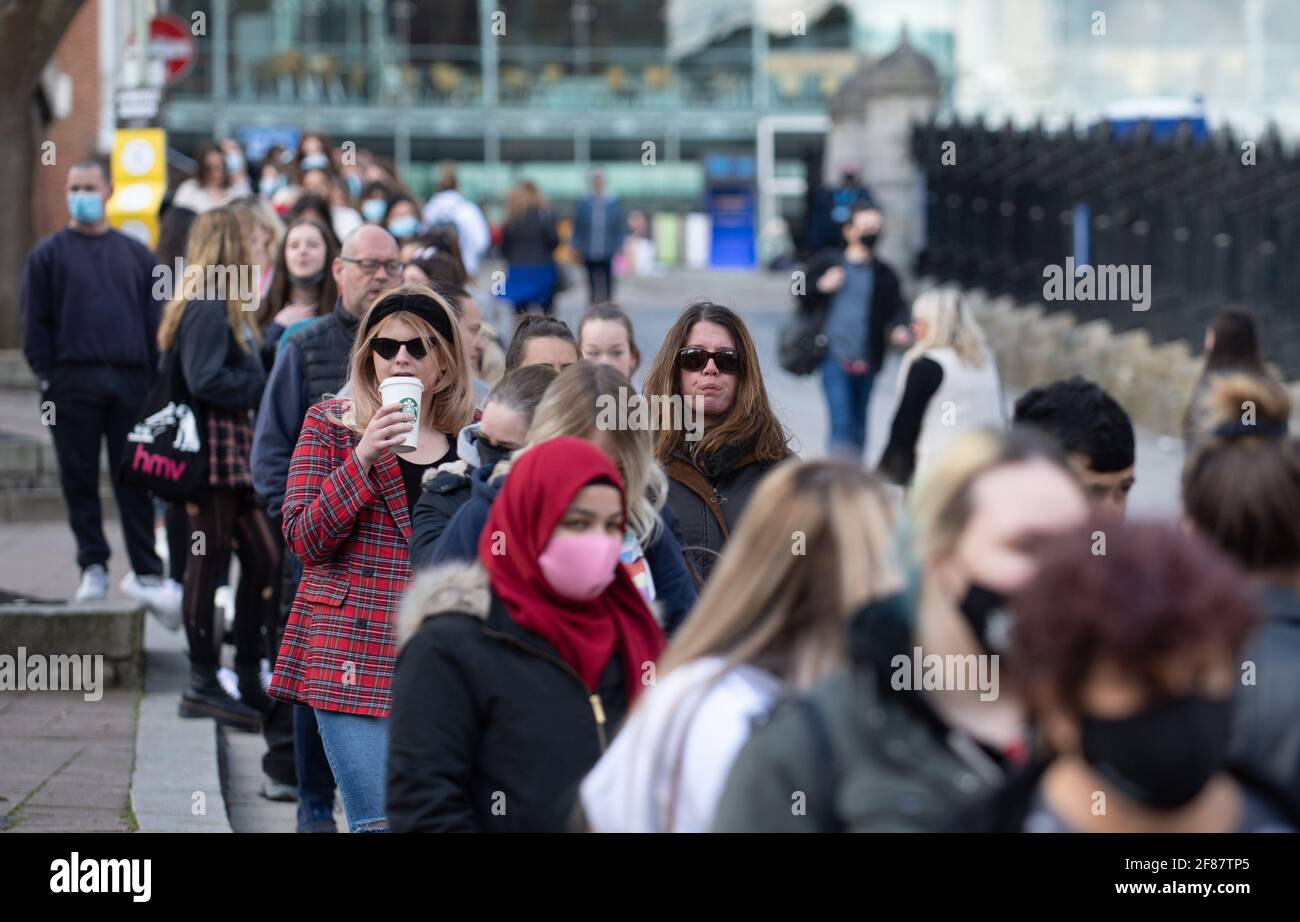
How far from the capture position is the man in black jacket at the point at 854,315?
12.8 m

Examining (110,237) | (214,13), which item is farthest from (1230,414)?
(214,13)

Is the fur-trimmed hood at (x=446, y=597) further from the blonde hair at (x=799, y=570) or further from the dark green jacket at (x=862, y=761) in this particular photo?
the dark green jacket at (x=862, y=761)

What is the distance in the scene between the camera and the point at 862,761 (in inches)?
101

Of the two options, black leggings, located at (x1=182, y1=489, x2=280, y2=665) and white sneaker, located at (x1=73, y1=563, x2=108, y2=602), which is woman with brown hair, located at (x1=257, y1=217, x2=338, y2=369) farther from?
white sneaker, located at (x1=73, y1=563, x2=108, y2=602)

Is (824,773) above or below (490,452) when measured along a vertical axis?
below

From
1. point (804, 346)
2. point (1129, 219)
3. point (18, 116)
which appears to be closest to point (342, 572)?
point (804, 346)

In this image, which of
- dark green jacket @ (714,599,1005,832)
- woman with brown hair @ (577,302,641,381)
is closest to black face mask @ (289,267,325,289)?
woman with brown hair @ (577,302,641,381)

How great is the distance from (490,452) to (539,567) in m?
1.36

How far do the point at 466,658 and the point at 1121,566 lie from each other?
1.56 metres

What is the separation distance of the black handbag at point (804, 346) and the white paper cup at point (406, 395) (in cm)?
730

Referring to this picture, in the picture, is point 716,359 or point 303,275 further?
point 303,275

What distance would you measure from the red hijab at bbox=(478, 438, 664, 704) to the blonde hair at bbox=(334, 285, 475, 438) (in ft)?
5.98

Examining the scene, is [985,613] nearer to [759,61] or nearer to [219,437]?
[219,437]
